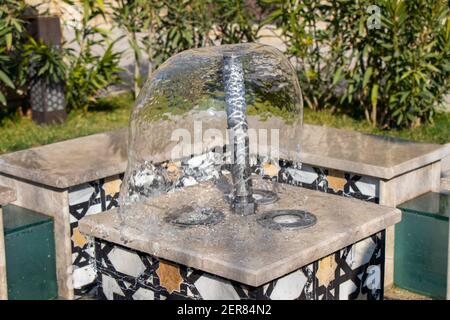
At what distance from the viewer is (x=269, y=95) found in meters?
3.93

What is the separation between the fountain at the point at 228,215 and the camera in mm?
3408

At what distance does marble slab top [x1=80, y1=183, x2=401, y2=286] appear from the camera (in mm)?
3270

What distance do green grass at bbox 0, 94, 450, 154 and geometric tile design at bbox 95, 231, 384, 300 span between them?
2.66 metres

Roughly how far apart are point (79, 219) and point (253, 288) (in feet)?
5.21

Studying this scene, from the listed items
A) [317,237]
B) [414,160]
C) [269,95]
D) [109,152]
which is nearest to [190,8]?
[109,152]

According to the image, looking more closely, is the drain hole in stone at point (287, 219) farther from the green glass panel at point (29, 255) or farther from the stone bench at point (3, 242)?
the green glass panel at point (29, 255)

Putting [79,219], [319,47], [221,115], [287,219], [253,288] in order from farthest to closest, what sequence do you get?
[319,47] < [79,219] < [221,115] < [287,219] < [253,288]

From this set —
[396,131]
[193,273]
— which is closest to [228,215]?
[193,273]

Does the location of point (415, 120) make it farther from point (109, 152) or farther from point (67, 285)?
point (67, 285)

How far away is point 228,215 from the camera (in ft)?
12.5

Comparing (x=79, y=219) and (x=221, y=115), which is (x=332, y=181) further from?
(x=79, y=219)

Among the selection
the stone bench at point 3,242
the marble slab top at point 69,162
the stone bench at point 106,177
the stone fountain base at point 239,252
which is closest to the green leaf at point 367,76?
the stone bench at point 106,177

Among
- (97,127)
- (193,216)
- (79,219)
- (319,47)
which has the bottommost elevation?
(79,219)
